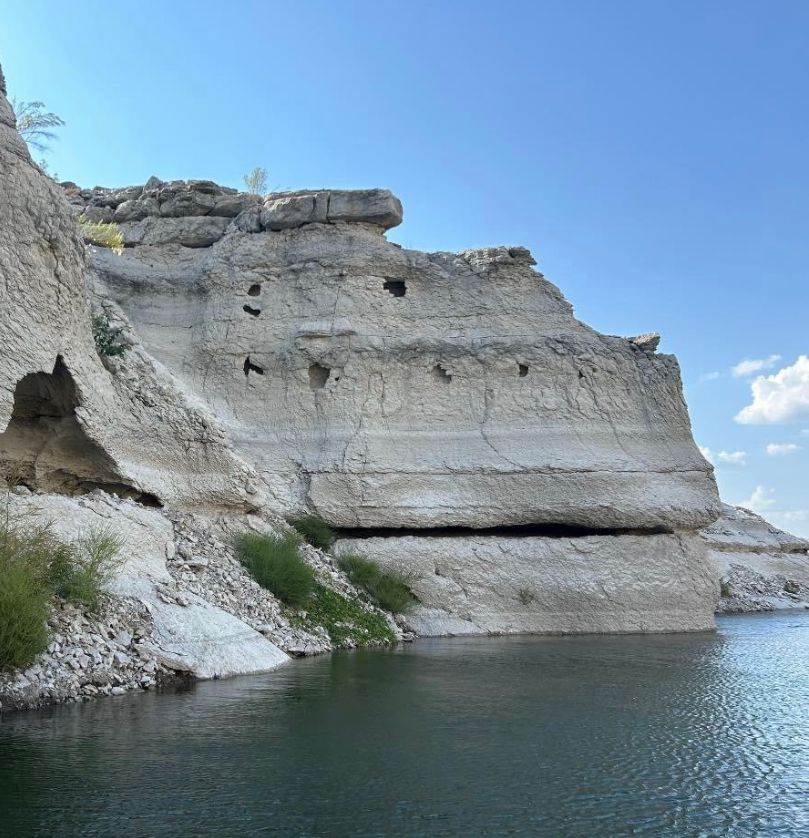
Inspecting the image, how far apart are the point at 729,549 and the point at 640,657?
2276 cm

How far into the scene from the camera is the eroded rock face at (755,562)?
94.5ft

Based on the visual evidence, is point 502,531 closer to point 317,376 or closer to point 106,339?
point 317,376

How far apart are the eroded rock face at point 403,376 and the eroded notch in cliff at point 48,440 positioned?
15.7 ft

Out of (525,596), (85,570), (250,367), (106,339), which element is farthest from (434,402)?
(85,570)

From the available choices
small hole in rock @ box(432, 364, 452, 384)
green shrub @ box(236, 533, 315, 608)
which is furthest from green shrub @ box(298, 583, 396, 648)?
small hole in rock @ box(432, 364, 452, 384)

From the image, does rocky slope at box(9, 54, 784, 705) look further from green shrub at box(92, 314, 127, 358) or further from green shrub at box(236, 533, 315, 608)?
green shrub at box(236, 533, 315, 608)

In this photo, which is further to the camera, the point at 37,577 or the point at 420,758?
the point at 37,577

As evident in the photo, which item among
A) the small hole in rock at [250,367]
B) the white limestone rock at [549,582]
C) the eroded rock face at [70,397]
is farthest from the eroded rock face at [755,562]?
the eroded rock face at [70,397]

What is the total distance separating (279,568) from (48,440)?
13.5 feet

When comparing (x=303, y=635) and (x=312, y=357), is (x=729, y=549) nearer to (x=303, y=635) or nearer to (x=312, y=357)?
(x=312, y=357)

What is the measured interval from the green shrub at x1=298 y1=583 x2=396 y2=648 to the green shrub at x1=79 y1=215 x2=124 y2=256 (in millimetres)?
9701

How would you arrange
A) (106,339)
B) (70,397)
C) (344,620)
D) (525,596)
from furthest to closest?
(525,596) < (106,339) < (344,620) < (70,397)

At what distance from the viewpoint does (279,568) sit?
45.8ft

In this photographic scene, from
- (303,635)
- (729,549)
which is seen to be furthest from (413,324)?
(729,549)
